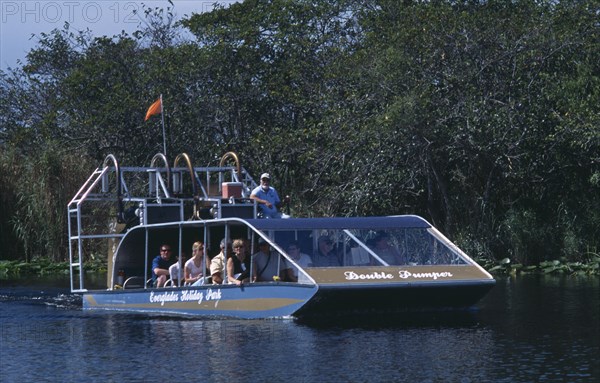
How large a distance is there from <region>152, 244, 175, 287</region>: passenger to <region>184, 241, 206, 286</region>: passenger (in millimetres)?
858

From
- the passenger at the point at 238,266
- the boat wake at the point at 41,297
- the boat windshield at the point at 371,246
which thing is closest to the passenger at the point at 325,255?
the boat windshield at the point at 371,246

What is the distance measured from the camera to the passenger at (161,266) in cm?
2205

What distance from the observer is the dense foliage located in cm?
3097

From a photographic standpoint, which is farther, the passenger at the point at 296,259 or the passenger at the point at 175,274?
the passenger at the point at 175,274

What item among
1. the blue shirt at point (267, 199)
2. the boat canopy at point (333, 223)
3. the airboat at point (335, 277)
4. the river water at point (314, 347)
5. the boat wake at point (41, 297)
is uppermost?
the blue shirt at point (267, 199)

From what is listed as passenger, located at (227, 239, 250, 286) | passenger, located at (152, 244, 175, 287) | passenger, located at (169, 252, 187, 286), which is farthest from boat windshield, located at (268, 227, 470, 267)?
passenger, located at (152, 244, 175, 287)

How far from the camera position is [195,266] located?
21.3m

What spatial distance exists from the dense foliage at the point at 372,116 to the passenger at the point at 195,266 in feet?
33.9

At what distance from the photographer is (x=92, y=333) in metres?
19.1

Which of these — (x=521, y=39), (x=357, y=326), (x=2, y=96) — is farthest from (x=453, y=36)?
(x=2, y=96)

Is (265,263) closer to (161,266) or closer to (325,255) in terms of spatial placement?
(325,255)

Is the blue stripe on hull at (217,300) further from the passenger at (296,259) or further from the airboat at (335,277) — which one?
the passenger at (296,259)

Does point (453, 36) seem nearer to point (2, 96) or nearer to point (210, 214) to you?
point (210, 214)

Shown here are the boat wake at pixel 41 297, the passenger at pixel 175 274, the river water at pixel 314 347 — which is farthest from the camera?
the boat wake at pixel 41 297
